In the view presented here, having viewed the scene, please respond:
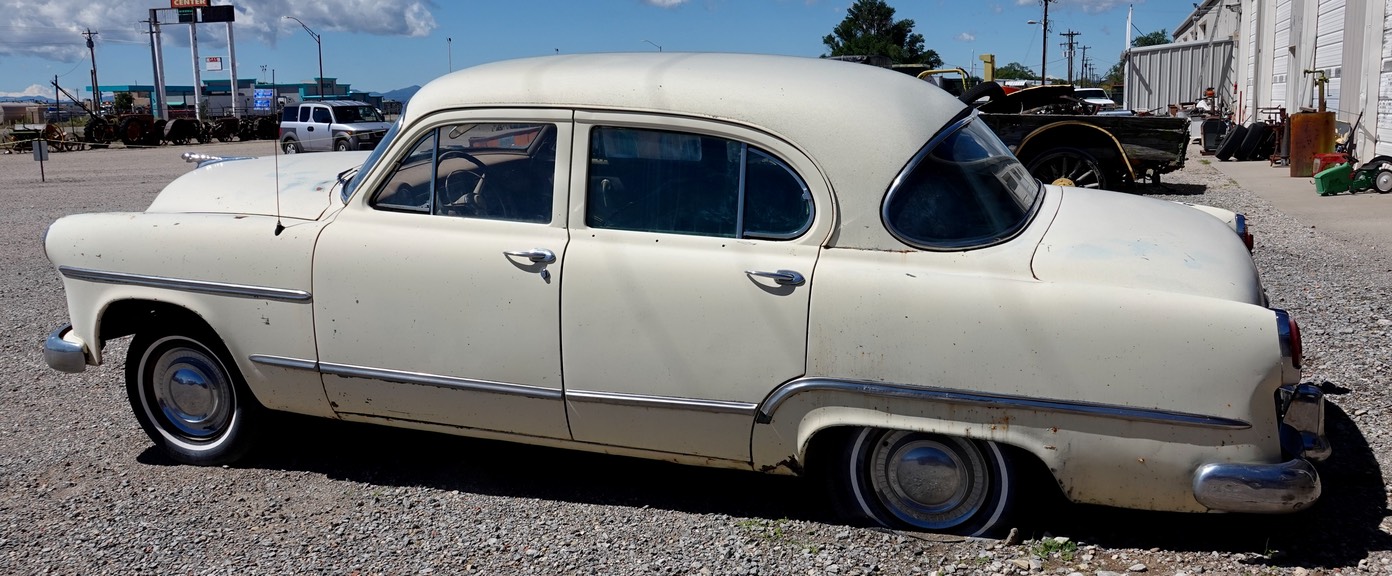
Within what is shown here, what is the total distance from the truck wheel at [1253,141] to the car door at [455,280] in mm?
20158

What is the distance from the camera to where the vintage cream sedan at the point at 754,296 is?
10.4 ft

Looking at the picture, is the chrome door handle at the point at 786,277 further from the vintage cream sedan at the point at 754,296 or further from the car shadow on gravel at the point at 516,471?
the car shadow on gravel at the point at 516,471

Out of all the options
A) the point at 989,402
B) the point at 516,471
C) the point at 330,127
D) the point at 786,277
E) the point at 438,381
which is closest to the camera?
the point at 989,402

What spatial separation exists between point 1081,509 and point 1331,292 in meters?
4.40

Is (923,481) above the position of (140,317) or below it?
below

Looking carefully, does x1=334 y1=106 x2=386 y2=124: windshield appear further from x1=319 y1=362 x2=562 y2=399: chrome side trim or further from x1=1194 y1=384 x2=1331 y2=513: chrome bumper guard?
x1=1194 y1=384 x2=1331 y2=513: chrome bumper guard

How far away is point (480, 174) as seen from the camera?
12.8 ft

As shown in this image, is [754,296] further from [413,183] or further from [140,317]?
[140,317]

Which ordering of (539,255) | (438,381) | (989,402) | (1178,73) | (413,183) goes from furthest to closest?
(1178,73) < (413,183) < (438,381) < (539,255) < (989,402)

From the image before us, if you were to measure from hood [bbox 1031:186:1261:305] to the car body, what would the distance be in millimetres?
26441

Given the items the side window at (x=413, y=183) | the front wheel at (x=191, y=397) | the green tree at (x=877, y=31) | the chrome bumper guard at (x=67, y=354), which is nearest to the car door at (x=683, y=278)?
the side window at (x=413, y=183)

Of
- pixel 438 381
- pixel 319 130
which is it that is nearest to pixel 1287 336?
pixel 438 381

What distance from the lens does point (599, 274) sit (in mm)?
3588

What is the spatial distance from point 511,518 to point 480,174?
1.22 meters
